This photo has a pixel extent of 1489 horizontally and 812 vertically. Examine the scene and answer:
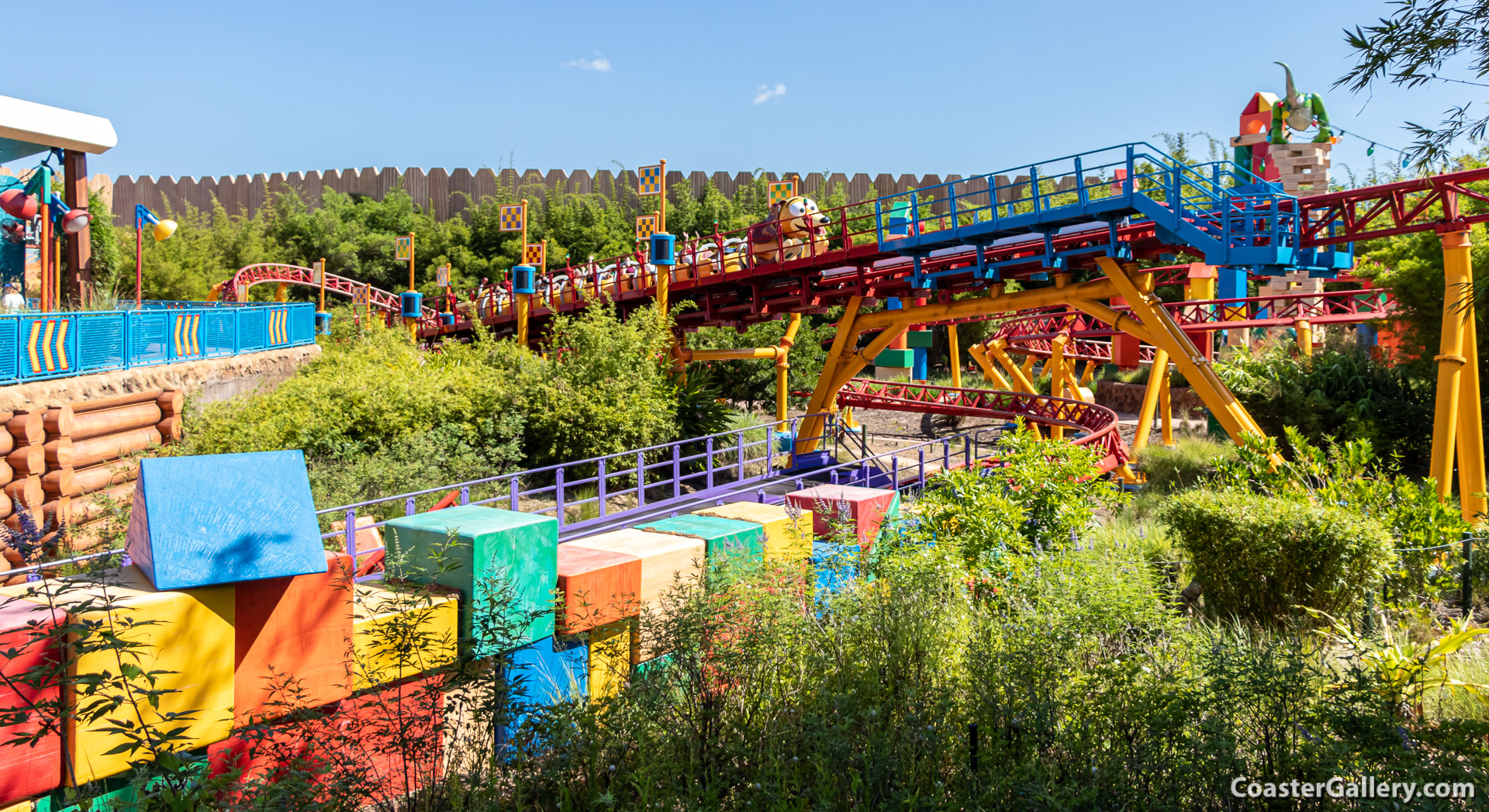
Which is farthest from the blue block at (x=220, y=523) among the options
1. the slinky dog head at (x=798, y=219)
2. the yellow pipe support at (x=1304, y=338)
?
the yellow pipe support at (x=1304, y=338)

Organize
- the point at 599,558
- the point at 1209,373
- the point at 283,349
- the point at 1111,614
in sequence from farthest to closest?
the point at 283,349 < the point at 1209,373 < the point at 599,558 < the point at 1111,614

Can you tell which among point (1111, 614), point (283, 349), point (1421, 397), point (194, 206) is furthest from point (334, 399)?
point (194, 206)

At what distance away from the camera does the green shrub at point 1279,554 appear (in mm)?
6848

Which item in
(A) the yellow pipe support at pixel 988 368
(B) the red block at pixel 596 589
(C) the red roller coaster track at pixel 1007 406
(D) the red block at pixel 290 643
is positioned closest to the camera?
(D) the red block at pixel 290 643

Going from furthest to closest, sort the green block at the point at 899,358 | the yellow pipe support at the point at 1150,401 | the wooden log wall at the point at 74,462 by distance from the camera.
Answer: the green block at the point at 899,358
the yellow pipe support at the point at 1150,401
the wooden log wall at the point at 74,462

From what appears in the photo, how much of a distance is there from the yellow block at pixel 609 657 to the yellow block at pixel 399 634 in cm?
89

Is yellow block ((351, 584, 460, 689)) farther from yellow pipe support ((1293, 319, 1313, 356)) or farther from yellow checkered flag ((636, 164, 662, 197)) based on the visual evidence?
yellow pipe support ((1293, 319, 1313, 356))

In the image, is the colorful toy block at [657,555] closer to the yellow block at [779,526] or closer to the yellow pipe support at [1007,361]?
the yellow block at [779,526]

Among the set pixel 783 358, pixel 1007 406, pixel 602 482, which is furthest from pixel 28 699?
pixel 1007 406

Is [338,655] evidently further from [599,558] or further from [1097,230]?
[1097,230]

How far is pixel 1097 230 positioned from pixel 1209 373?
2.60m

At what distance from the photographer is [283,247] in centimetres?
3722

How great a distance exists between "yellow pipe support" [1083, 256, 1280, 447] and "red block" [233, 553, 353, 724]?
32.3 feet

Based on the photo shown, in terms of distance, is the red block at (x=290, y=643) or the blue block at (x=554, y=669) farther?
the blue block at (x=554, y=669)
